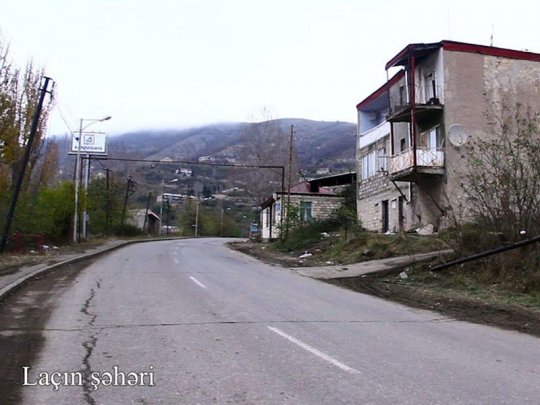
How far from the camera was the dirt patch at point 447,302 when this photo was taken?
1065 cm

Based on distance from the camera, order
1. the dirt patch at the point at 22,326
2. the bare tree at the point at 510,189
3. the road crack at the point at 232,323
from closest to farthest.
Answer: the dirt patch at the point at 22,326 < the road crack at the point at 232,323 < the bare tree at the point at 510,189

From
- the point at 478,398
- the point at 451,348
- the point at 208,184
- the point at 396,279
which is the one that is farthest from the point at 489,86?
the point at 208,184

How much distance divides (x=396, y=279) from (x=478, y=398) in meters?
11.6

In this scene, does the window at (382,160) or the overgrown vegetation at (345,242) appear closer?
the overgrown vegetation at (345,242)

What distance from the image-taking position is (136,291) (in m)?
13.9

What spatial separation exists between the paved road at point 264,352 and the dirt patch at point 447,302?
2.22ft

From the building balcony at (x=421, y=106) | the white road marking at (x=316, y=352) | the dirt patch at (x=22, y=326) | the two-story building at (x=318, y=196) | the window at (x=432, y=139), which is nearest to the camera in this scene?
the dirt patch at (x=22, y=326)

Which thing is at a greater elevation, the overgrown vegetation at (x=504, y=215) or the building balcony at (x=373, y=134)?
the building balcony at (x=373, y=134)

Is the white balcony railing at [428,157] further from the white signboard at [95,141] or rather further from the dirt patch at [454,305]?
the white signboard at [95,141]

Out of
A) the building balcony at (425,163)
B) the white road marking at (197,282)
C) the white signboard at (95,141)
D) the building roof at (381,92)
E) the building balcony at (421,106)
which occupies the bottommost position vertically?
the white road marking at (197,282)

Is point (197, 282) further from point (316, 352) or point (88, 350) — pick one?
point (316, 352)

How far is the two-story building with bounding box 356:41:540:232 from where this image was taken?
28375mm

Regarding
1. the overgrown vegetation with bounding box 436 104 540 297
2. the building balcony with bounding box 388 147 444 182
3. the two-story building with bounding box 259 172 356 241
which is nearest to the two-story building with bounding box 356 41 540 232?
the building balcony with bounding box 388 147 444 182

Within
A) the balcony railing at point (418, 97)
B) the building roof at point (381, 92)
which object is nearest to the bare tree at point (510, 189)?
the balcony railing at point (418, 97)
